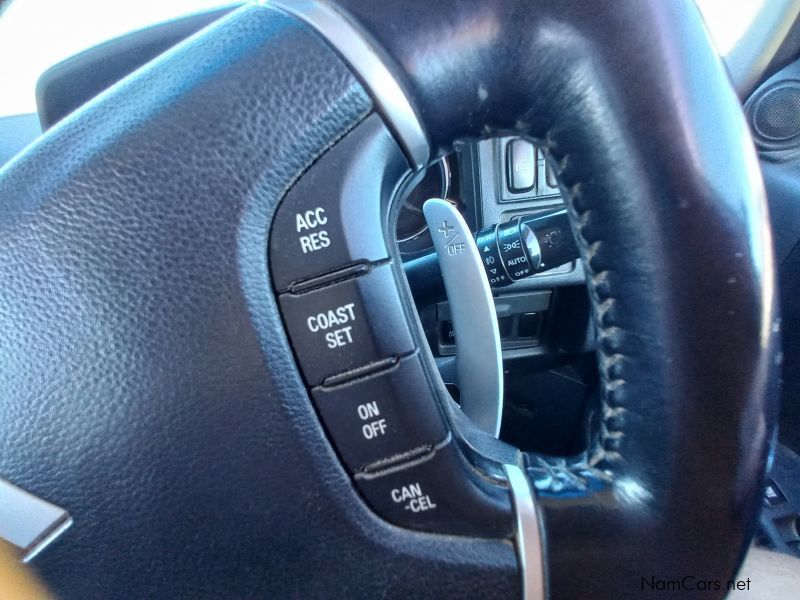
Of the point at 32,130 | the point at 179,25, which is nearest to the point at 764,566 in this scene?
the point at 179,25

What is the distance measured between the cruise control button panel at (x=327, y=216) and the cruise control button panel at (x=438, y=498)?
6.6 inches

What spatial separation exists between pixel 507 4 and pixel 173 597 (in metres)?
0.52

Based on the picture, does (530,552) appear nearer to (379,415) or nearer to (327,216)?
(379,415)

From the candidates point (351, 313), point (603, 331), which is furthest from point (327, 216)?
point (603, 331)

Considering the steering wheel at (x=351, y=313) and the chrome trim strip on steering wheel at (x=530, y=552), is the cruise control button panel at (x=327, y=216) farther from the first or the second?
the chrome trim strip on steering wheel at (x=530, y=552)

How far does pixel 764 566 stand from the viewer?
0.77 m

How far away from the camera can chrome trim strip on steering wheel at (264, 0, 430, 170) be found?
0.48 meters

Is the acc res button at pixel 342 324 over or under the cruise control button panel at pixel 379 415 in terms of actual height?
over

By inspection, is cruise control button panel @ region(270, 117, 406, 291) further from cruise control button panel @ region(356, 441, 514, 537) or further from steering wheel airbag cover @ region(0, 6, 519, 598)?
cruise control button panel @ region(356, 441, 514, 537)

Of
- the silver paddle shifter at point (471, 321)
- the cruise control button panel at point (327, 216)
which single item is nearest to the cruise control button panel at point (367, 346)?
the cruise control button panel at point (327, 216)

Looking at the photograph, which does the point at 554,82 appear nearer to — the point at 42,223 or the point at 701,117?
the point at 701,117

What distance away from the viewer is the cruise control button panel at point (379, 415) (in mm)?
509

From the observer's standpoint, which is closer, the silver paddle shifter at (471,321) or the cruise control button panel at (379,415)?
the cruise control button panel at (379,415)

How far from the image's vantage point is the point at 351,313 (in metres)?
0.50
